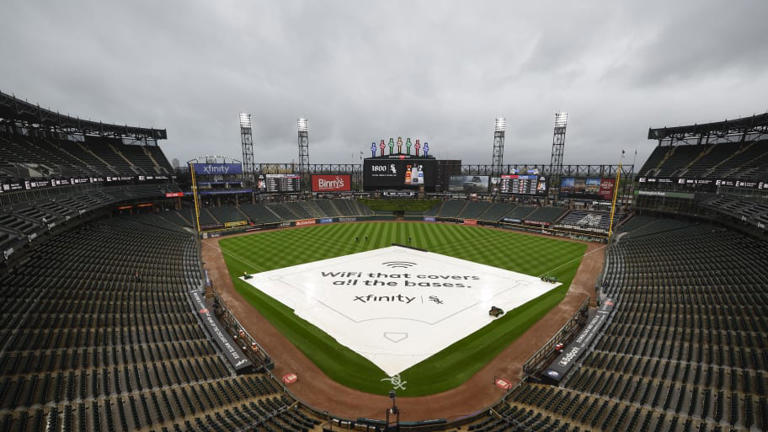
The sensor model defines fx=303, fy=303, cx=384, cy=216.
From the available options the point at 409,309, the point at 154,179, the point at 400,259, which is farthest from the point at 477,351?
the point at 154,179

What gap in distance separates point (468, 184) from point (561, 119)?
899 inches

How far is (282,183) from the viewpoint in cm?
6794

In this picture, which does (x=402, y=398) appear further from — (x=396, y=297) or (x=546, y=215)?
(x=546, y=215)

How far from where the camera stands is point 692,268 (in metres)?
24.9

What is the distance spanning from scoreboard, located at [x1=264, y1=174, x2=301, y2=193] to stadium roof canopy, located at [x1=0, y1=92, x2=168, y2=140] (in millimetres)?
22029

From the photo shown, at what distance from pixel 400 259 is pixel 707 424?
2898 cm

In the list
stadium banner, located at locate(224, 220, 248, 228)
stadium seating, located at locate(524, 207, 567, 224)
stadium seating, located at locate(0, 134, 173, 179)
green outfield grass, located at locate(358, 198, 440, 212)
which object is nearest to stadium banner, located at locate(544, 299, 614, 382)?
stadium seating, located at locate(524, 207, 567, 224)

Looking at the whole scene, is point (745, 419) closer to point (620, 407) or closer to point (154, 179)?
point (620, 407)

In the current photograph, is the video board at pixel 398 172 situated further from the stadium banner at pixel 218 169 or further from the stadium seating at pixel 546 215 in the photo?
the stadium banner at pixel 218 169

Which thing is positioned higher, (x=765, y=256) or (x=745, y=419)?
(x=765, y=256)

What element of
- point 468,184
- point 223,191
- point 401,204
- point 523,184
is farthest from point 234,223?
point 523,184

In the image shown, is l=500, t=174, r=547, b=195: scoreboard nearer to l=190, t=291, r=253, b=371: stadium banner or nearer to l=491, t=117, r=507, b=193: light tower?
l=491, t=117, r=507, b=193: light tower

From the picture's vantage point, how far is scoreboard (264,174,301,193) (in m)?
66.6

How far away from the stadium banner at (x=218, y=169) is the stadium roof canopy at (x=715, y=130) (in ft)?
267
